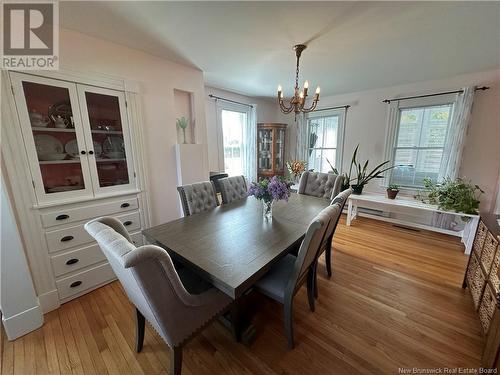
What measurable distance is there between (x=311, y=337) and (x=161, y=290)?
121 cm

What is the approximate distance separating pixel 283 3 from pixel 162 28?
3.44ft

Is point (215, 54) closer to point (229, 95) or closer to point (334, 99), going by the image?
point (229, 95)

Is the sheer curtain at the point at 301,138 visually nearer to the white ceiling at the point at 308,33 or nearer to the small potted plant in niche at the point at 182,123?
the white ceiling at the point at 308,33

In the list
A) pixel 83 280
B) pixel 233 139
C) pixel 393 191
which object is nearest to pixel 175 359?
pixel 83 280

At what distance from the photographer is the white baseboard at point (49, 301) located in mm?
1681

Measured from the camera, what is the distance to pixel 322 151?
4.36m

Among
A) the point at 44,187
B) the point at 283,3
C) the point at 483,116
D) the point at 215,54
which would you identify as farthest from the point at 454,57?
the point at 44,187

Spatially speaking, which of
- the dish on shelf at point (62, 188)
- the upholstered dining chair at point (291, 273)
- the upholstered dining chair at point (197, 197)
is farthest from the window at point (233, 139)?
the upholstered dining chair at point (291, 273)

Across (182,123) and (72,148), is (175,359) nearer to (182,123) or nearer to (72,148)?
(72,148)

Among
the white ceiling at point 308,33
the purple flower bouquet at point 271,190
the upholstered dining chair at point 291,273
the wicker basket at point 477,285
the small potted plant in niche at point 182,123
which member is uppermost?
the white ceiling at point 308,33

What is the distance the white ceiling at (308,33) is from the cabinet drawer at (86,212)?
1.56 metres

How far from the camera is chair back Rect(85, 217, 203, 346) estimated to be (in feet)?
2.68

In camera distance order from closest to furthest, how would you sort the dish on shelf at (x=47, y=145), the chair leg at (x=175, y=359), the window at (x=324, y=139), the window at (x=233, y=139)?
the chair leg at (x=175, y=359) → the dish on shelf at (x=47, y=145) → the window at (x=233, y=139) → the window at (x=324, y=139)

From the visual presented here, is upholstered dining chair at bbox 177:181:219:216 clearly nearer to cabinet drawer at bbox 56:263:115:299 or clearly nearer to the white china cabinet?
the white china cabinet
